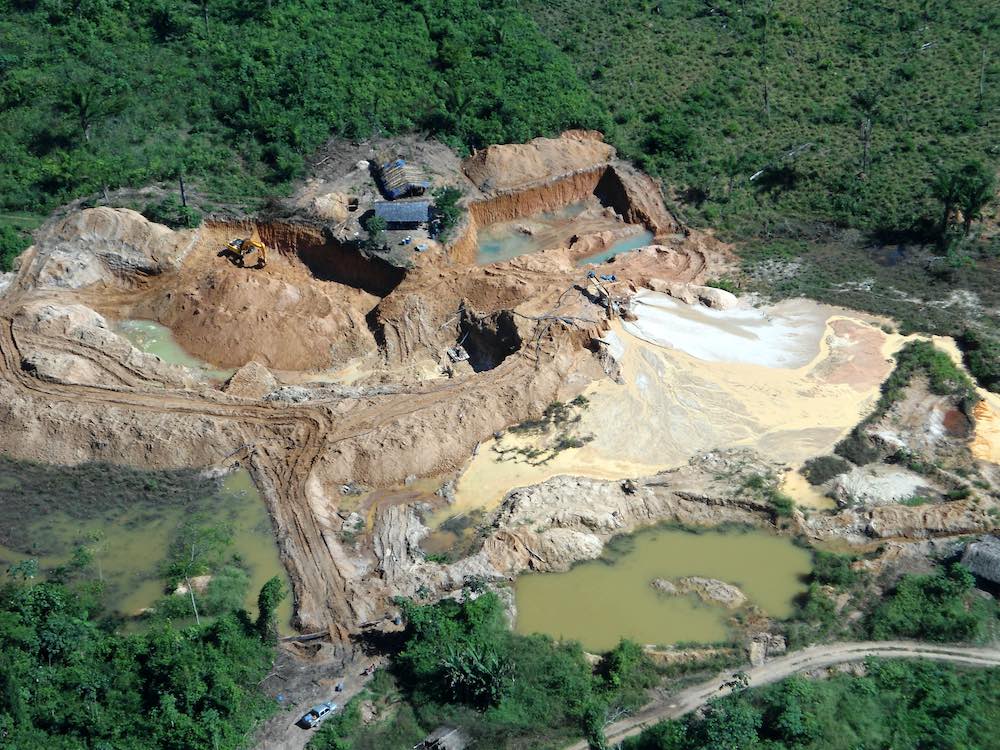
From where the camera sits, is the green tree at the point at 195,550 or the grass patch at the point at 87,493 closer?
the green tree at the point at 195,550

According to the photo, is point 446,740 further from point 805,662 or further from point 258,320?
point 258,320

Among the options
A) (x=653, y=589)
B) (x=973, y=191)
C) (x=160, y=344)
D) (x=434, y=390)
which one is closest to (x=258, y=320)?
(x=160, y=344)

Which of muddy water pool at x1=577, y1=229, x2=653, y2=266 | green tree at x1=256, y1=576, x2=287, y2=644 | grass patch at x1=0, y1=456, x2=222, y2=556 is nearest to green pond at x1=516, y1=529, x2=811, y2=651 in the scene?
green tree at x1=256, y1=576, x2=287, y2=644

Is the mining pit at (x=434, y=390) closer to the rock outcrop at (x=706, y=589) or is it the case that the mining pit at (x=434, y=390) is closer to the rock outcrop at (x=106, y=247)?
the rock outcrop at (x=106, y=247)

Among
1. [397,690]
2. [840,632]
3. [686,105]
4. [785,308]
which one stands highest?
[686,105]

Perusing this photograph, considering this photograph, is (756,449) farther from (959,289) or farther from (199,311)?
(199,311)

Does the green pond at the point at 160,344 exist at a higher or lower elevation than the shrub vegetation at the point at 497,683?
lower

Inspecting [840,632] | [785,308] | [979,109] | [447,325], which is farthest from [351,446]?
[979,109]

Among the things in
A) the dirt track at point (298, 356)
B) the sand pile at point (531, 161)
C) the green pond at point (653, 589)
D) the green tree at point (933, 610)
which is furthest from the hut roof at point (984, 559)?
the sand pile at point (531, 161)
